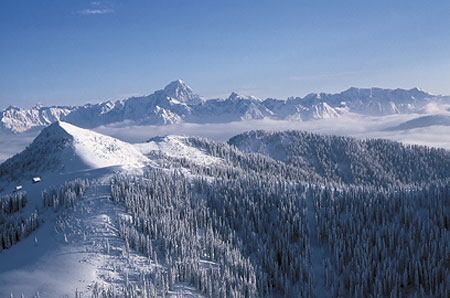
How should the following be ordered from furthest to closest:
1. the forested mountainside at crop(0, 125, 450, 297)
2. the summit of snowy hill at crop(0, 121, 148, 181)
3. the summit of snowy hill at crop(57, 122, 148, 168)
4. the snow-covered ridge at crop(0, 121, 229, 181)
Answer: the summit of snowy hill at crop(57, 122, 148, 168) < the summit of snowy hill at crop(0, 121, 148, 181) < the snow-covered ridge at crop(0, 121, 229, 181) < the forested mountainside at crop(0, 125, 450, 297)

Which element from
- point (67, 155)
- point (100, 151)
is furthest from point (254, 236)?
point (100, 151)

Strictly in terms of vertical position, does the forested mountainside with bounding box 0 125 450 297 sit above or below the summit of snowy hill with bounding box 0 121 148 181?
below

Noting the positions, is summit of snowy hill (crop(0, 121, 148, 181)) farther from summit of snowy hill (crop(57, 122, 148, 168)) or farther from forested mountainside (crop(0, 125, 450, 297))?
forested mountainside (crop(0, 125, 450, 297))

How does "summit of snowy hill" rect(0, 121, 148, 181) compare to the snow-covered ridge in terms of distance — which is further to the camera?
"summit of snowy hill" rect(0, 121, 148, 181)

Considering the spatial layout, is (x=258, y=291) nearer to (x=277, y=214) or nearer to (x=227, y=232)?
(x=227, y=232)

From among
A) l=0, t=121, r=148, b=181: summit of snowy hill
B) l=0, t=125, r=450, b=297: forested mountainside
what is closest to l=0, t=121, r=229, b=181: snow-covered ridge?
l=0, t=121, r=148, b=181: summit of snowy hill

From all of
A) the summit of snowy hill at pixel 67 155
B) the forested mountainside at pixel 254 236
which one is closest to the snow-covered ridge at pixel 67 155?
the summit of snowy hill at pixel 67 155

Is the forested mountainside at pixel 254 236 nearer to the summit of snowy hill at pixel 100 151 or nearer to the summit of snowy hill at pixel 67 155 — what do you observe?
the summit of snowy hill at pixel 100 151
